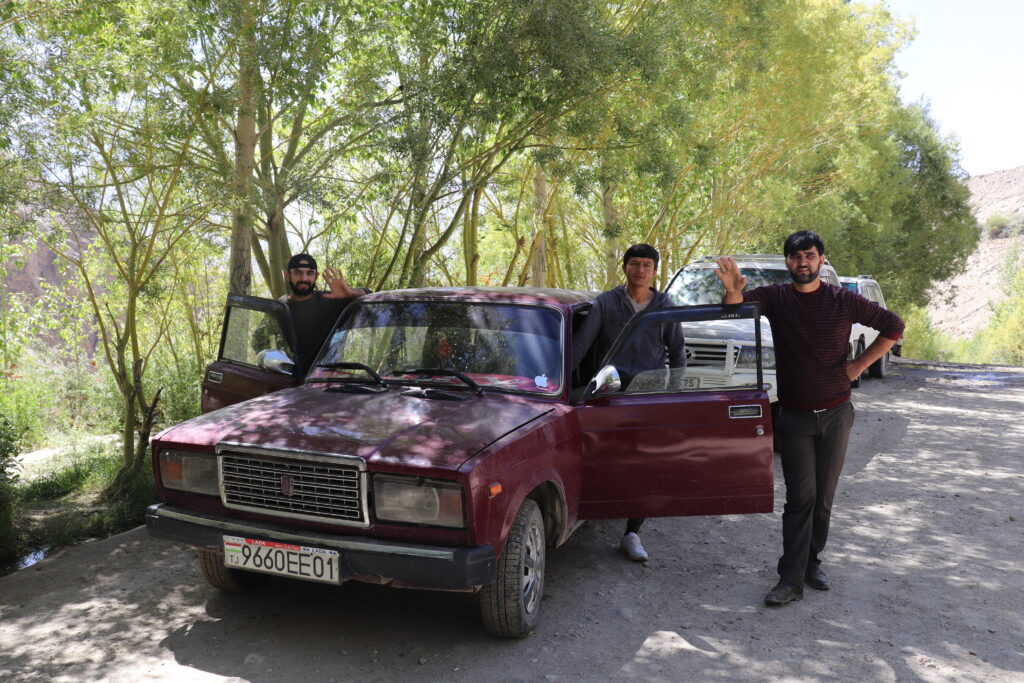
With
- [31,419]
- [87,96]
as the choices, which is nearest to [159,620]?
[87,96]

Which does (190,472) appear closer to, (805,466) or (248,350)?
(248,350)

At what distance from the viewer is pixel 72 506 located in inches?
276

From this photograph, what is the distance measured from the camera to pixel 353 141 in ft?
34.2

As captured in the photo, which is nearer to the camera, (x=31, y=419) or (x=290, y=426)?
(x=290, y=426)

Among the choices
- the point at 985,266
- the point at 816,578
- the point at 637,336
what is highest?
the point at 985,266

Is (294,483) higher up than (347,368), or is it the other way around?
(347,368)

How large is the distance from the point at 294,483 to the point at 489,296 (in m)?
1.92

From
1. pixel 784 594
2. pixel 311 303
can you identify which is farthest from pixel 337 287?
pixel 784 594

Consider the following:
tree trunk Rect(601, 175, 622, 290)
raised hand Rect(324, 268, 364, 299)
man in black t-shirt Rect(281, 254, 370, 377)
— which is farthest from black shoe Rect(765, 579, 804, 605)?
tree trunk Rect(601, 175, 622, 290)

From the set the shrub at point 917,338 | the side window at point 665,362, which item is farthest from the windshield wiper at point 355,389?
the shrub at point 917,338

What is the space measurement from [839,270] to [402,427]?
28362mm

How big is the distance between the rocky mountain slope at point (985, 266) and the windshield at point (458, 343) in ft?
251

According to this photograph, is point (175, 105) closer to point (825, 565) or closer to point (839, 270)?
point (825, 565)

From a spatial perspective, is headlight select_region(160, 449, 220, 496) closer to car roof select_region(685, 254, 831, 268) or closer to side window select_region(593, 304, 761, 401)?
side window select_region(593, 304, 761, 401)
